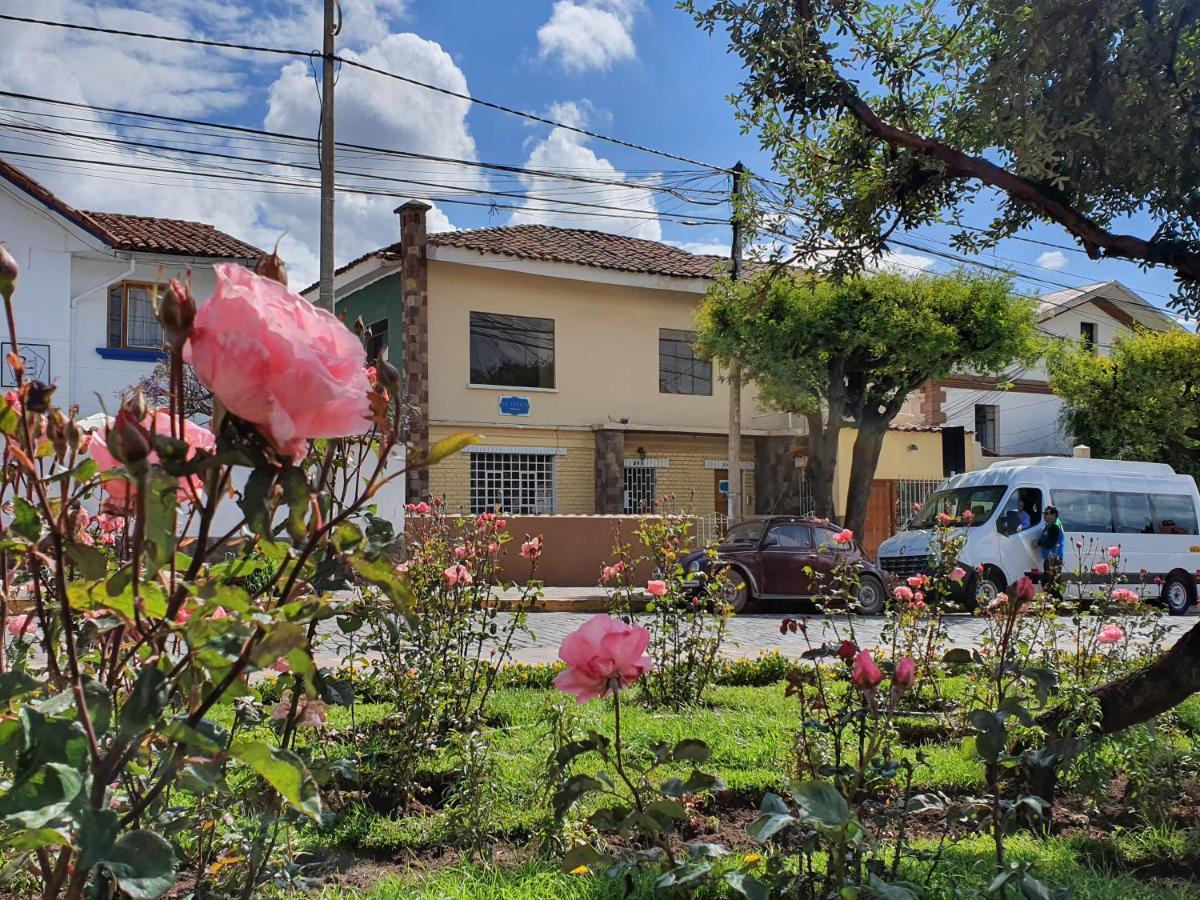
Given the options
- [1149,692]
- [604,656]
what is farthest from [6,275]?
[1149,692]

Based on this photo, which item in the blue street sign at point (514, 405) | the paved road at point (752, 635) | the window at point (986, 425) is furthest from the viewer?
the window at point (986, 425)

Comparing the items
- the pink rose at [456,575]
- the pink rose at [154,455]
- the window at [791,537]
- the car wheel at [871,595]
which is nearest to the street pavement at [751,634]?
the car wheel at [871,595]

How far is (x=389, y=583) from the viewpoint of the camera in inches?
46.2

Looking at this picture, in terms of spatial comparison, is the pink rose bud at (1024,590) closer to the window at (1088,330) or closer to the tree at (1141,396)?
the tree at (1141,396)

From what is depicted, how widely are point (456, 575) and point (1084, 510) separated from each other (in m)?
16.2

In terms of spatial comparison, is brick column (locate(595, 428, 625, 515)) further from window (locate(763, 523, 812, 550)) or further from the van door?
the van door

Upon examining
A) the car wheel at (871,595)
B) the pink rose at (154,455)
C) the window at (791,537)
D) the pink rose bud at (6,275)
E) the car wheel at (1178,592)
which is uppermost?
the pink rose bud at (6,275)

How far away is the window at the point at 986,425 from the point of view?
101 ft

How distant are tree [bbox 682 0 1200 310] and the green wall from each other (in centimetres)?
1515

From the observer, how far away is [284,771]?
3.72 ft

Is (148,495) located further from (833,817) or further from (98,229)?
(98,229)

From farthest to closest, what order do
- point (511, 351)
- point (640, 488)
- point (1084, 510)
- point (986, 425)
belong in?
point (986, 425) → point (640, 488) → point (511, 351) → point (1084, 510)

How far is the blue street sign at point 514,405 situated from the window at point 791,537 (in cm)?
735

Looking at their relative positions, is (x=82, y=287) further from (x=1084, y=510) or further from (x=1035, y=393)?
(x=1035, y=393)
